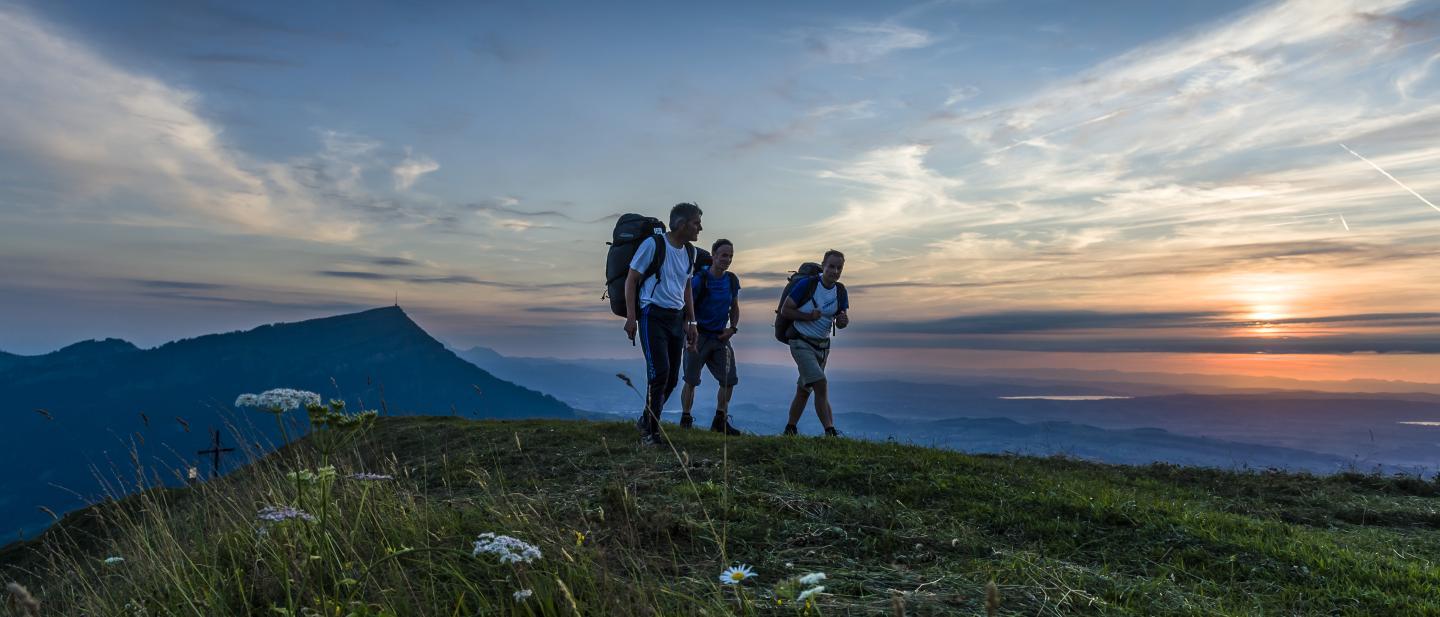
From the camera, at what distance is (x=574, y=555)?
4.37 m

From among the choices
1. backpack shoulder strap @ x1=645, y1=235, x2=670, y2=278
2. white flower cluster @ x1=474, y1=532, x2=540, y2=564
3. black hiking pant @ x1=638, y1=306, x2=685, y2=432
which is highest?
backpack shoulder strap @ x1=645, y1=235, x2=670, y2=278

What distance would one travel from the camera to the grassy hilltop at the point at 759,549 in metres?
4.07

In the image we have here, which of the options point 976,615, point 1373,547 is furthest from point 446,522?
point 1373,547

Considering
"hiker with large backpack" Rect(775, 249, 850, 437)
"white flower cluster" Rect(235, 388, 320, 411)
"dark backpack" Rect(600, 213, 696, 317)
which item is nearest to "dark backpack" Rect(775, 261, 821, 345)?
"hiker with large backpack" Rect(775, 249, 850, 437)

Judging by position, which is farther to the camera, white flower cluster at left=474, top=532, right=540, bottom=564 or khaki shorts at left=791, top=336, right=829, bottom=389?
khaki shorts at left=791, top=336, right=829, bottom=389

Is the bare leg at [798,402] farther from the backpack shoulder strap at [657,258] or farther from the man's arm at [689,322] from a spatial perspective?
the backpack shoulder strap at [657,258]

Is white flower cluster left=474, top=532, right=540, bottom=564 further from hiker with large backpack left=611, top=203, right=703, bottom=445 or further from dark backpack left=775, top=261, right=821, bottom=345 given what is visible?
dark backpack left=775, top=261, right=821, bottom=345

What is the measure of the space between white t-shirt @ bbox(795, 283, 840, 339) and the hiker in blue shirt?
3.69 feet

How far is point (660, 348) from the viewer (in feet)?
32.4

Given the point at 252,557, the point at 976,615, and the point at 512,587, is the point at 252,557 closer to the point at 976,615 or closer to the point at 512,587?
the point at 512,587

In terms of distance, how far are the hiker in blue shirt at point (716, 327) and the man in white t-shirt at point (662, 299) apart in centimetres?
223

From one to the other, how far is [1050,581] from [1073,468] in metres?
9.13

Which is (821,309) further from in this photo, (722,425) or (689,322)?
(689,322)

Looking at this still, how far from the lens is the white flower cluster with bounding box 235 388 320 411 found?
3.95m
